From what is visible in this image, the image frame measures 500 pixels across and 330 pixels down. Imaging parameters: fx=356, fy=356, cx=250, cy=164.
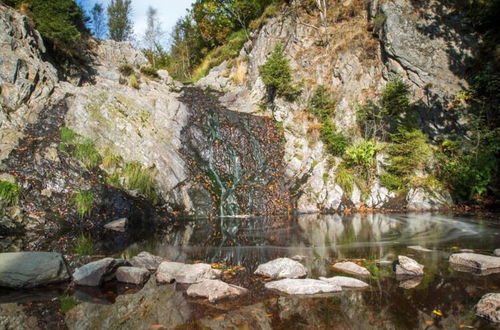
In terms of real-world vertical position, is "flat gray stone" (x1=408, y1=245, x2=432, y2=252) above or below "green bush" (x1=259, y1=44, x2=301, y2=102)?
below

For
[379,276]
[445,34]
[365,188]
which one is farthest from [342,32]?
[379,276]

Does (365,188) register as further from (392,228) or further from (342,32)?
(342,32)

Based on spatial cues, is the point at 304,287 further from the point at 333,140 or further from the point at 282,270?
the point at 333,140

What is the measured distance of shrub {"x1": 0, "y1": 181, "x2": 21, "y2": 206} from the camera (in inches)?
387

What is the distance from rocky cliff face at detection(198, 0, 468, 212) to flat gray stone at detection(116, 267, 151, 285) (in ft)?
31.2

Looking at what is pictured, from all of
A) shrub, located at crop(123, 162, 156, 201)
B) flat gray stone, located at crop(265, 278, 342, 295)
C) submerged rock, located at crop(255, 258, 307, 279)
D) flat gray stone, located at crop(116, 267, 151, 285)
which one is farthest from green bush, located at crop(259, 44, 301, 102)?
flat gray stone, located at crop(265, 278, 342, 295)

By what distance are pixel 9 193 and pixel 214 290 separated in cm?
835

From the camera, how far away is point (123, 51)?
75.6ft

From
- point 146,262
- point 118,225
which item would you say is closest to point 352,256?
point 146,262

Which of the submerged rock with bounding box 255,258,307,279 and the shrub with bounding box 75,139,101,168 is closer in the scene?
the submerged rock with bounding box 255,258,307,279

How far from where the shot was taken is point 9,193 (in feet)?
32.6

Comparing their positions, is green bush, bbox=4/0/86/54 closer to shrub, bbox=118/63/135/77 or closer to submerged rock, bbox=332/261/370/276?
shrub, bbox=118/63/135/77

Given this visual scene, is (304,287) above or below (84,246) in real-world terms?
above

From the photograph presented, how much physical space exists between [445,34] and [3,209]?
19.1 m
